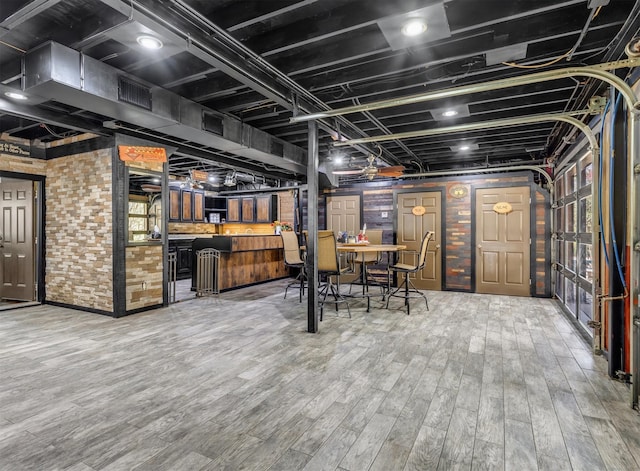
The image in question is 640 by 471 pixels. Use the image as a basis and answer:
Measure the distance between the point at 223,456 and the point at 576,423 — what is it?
2.16m

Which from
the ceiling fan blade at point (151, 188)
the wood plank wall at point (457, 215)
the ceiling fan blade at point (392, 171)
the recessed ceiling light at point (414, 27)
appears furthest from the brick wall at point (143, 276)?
the recessed ceiling light at point (414, 27)

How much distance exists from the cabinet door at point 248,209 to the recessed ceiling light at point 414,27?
8.43 metres

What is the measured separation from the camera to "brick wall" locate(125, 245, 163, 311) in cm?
→ 489

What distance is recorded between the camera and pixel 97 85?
9.84 ft

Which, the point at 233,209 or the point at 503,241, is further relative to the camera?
the point at 233,209

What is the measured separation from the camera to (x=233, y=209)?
427 inches

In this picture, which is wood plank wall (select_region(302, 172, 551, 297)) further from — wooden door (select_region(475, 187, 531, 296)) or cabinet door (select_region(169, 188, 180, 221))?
cabinet door (select_region(169, 188, 180, 221))

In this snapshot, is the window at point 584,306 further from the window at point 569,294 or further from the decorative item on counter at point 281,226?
the decorative item on counter at point 281,226

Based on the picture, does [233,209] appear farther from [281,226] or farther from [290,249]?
[290,249]

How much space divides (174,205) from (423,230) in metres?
6.81

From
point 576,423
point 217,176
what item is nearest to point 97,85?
point 576,423

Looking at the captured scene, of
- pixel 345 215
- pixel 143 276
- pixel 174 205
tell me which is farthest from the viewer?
pixel 174 205

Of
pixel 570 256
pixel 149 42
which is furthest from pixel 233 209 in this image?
pixel 570 256

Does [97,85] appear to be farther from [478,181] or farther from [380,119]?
[478,181]
